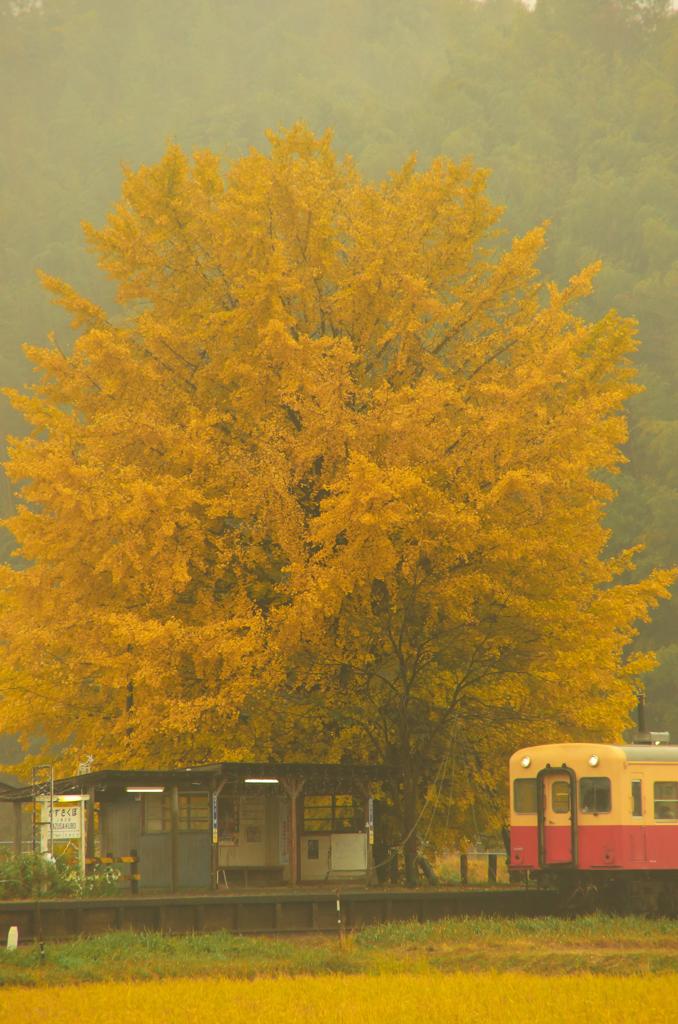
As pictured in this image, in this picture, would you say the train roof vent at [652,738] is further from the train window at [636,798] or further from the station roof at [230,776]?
the station roof at [230,776]

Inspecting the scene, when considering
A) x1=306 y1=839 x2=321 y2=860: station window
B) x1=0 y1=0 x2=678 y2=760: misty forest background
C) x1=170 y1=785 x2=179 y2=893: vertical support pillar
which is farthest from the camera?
x1=0 y1=0 x2=678 y2=760: misty forest background

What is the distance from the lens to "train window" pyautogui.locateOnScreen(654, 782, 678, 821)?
25.3 meters

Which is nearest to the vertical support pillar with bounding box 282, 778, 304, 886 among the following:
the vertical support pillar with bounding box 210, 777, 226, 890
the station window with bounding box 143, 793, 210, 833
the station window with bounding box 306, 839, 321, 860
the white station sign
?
the vertical support pillar with bounding box 210, 777, 226, 890

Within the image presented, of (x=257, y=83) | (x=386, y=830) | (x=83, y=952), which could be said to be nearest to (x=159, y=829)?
(x=386, y=830)

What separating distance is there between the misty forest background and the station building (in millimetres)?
39633

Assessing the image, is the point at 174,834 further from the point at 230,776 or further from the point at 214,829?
the point at 230,776

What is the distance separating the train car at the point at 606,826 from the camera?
25047mm

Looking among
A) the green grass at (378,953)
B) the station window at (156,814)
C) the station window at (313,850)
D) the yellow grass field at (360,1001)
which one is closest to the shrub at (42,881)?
the green grass at (378,953)

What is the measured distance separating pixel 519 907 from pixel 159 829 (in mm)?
7097

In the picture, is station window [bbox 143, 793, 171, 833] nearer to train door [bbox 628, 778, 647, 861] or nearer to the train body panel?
the train body panel

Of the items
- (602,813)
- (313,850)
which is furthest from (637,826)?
(313,850)

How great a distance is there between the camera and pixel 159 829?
28.6 metres

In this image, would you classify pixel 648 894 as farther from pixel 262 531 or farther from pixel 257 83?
pixel 257 83

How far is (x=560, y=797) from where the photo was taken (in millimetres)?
25766
